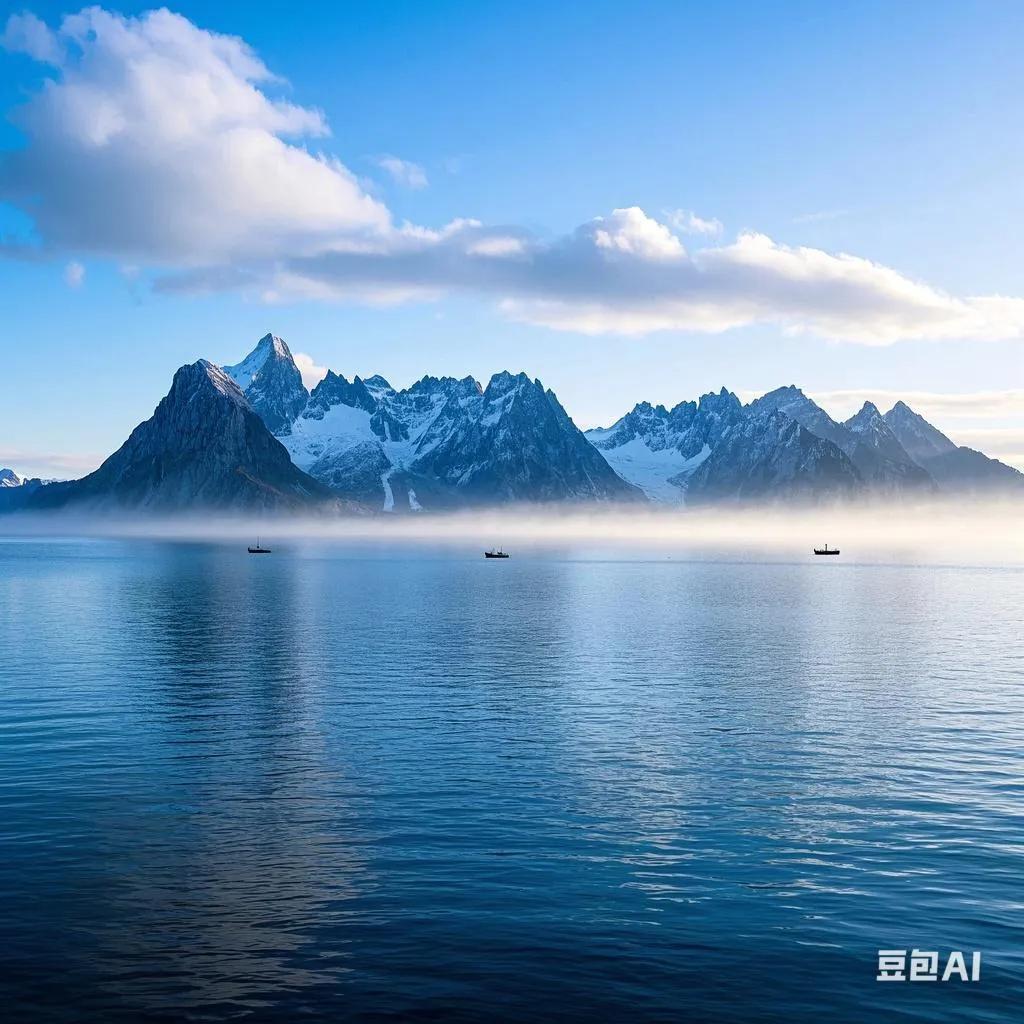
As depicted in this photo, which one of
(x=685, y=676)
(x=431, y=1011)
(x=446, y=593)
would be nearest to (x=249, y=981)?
(x=431, y=1011)

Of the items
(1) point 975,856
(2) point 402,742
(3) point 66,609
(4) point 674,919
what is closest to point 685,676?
(2) point 402,742

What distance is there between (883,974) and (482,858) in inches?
584

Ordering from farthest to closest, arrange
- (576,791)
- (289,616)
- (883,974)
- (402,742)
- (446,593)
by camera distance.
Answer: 1. (446,593)
2. (289,616)
3. (402,742)
4. (576,791)
5. (883,974)

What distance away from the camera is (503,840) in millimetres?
40438

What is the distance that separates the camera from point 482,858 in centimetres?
3844

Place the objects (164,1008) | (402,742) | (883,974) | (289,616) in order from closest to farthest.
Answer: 1. (164,1008)
2. (883,974)
3. (402,742)
4. (289,616)

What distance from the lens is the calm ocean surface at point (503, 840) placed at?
28844 mm

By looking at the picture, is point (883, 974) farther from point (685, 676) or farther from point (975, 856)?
point (685, 676)

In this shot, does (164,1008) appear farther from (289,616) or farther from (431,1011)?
(289,616)

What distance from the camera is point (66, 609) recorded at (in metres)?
138

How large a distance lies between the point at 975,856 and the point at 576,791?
56.4ft

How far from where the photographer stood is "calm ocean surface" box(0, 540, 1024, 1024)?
94.6ft

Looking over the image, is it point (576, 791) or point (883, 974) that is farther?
point (576, 791)

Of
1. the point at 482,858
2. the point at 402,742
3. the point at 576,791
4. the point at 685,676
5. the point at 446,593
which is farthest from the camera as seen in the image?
the point at 446,593
